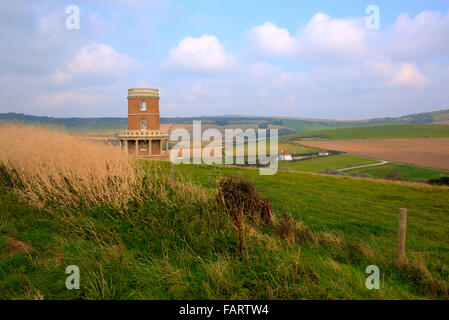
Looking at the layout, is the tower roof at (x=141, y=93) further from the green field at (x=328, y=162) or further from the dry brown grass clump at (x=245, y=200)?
the dry brown grass clump at (x=245, y=200)

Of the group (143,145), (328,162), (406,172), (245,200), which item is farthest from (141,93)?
(406,172)

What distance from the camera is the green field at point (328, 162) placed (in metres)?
45.0

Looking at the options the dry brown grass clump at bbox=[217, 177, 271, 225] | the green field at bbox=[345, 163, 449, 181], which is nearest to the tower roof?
the green field at bbox=[345, 163, 449, 181]

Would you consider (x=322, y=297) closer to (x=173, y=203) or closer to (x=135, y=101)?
(x=173, y=203)

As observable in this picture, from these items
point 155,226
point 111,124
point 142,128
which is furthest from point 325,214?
point 111,124

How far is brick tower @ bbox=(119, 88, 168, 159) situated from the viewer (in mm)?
33938

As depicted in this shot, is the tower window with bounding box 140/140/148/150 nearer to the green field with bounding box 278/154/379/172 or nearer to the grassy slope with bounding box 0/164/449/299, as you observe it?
the green field with bounding box 278/154/379/172

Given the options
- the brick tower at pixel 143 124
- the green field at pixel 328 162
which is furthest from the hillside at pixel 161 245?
the green field at pixel 328 162

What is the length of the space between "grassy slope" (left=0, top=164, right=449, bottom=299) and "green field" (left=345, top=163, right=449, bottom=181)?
31.8 metres

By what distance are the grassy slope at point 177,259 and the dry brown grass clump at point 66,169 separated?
44 centimetres

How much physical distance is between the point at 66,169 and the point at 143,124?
1072 inches
